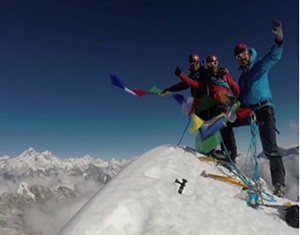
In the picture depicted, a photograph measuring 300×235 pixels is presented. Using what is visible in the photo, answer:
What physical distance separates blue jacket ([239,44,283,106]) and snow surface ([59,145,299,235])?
3.75m

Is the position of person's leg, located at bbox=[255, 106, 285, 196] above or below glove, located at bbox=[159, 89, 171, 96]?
below

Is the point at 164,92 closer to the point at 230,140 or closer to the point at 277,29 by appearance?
the point at 230,140

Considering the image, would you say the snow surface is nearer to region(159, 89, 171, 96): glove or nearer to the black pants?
the black pants

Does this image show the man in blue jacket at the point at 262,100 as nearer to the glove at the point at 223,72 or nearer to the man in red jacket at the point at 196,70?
the glove at the point at 223,72

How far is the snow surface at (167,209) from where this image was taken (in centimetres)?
548

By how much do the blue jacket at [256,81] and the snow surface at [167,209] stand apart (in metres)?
3.75

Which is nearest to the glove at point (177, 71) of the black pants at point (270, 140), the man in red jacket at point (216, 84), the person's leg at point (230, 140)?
the man in red jacket at point (216, 84)

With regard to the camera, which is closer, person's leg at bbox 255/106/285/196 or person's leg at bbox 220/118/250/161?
person's leg at bbox 255/106/285/196

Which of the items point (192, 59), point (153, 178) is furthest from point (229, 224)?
point (192, 59)

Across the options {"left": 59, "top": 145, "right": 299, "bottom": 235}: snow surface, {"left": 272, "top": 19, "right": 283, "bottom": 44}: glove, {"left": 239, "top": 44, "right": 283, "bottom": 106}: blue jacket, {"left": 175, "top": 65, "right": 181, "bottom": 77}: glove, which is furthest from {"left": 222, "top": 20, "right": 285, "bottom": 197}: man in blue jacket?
{"left": 175, "top": 65, "right": 181, "bottom": 77}: glove

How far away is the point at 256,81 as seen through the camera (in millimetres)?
10586

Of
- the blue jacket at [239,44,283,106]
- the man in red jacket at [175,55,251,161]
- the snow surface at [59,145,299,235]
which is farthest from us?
the man in red jacket at [175,55,251,161]

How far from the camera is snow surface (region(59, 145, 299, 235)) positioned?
5.48 m

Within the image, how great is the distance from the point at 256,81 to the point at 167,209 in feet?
21.3
